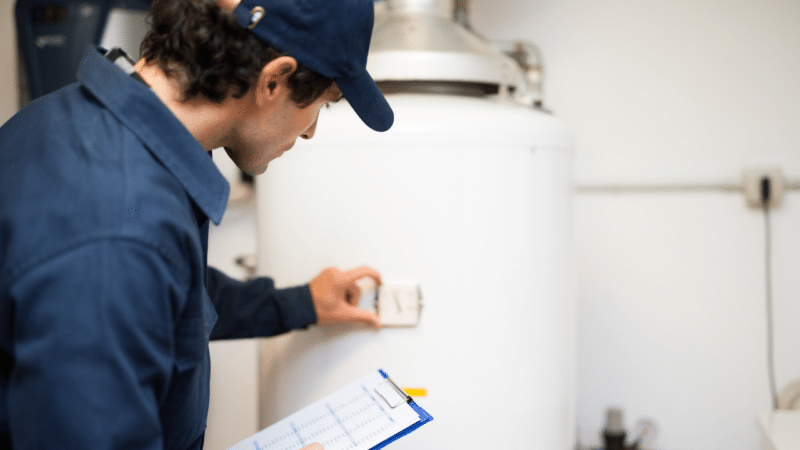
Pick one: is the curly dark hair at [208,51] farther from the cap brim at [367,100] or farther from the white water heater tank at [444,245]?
the white water heater tank at [444,245]

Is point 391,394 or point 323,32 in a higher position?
point 323,32

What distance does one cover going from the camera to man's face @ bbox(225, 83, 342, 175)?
63 centimetres

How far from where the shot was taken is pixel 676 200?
1465mm

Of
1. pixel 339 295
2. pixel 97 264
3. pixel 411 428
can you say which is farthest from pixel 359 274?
pixel 97 264

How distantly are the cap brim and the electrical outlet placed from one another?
1094 millimetres

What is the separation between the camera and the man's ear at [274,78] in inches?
22.3

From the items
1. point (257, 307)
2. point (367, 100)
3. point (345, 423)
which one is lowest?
point (345, 423)

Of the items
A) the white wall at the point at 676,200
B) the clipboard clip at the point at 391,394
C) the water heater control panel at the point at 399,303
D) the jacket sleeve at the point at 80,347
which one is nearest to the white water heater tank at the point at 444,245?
the water heater control panel at the point at 399,303

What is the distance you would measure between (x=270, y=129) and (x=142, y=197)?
0.19 m

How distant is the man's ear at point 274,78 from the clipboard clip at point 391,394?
379 millimetres

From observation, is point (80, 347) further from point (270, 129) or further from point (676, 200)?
point (676, 200)

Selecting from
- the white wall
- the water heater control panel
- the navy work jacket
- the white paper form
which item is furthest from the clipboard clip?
the white wall

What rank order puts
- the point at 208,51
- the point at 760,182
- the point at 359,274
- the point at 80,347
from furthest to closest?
the point at 760,182
the point at 359,274
the point at 208,51
the point at 80,347

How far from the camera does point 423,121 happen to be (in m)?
0.89
